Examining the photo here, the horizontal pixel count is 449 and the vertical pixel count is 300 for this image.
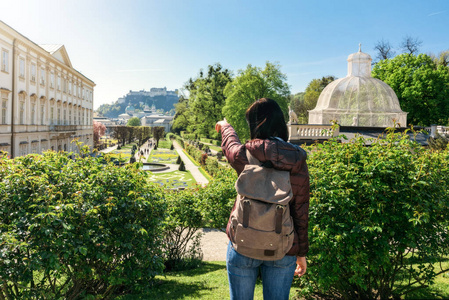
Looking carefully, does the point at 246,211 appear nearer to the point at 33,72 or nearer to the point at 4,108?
the point at 4,108

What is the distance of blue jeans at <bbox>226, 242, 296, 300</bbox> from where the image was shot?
2.10 metres

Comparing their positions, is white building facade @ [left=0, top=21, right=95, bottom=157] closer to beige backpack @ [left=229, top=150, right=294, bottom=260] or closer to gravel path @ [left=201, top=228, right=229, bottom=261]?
gravel path @ [left=201, top=228, right=229, bottom=261]

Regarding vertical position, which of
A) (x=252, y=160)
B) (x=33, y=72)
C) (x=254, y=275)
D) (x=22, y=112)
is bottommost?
(x=254, y=275)

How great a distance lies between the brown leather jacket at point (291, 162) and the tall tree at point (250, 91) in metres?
29.6

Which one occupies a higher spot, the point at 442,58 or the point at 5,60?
the point at 442,58

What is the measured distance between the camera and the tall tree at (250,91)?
3269cm

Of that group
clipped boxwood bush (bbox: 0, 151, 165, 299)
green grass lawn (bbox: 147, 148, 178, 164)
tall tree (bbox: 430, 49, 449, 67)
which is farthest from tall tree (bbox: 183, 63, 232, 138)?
clipped boxwood bush (bbox: 0, 151, 165, 299)

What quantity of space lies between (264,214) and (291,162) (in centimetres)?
35

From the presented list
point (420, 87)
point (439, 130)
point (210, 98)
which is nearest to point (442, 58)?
point (420, 87)

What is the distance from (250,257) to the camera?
204cm

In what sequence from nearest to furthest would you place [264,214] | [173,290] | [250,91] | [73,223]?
[264,214] → [73,223] → [173,290] → [250,91]

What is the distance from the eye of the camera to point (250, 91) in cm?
3362

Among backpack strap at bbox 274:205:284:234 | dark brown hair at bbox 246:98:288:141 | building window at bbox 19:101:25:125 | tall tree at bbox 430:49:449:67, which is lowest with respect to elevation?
backpack strap at bbox 274:205:284:234

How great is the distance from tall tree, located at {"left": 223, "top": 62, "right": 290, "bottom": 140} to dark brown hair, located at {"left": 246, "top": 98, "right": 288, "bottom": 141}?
2947 cm
